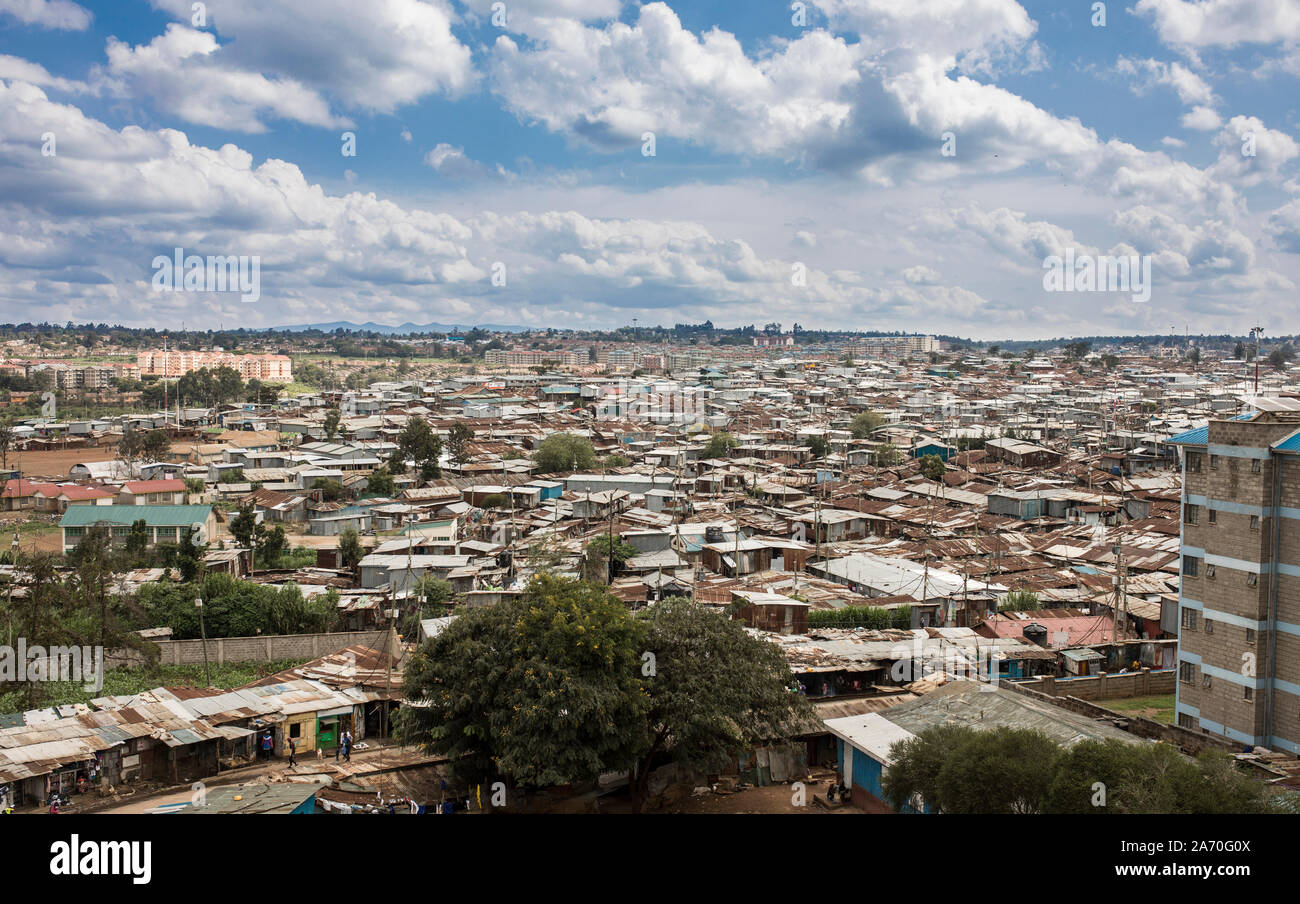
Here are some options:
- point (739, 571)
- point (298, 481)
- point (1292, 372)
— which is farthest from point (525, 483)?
point (1292, 372)

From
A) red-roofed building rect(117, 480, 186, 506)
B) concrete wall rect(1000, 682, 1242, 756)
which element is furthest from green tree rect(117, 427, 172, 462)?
concrete wall rect(1000, 682, 1242, 756)

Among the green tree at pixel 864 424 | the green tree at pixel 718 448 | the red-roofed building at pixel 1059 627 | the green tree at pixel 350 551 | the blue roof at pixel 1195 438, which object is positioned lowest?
the red-roofed building at pixel 1059 627

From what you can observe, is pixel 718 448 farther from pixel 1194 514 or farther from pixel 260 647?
pixel 1194 514

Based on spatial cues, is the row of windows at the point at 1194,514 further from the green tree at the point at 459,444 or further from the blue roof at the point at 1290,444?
the green tree at the point at 459,444

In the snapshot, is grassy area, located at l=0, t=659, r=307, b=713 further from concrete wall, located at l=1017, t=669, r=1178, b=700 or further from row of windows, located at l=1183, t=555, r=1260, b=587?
row of windows, located at l=1183, t=555, r=1260, b=587

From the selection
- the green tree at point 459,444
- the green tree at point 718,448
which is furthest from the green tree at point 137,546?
the green tree at point 718,448
